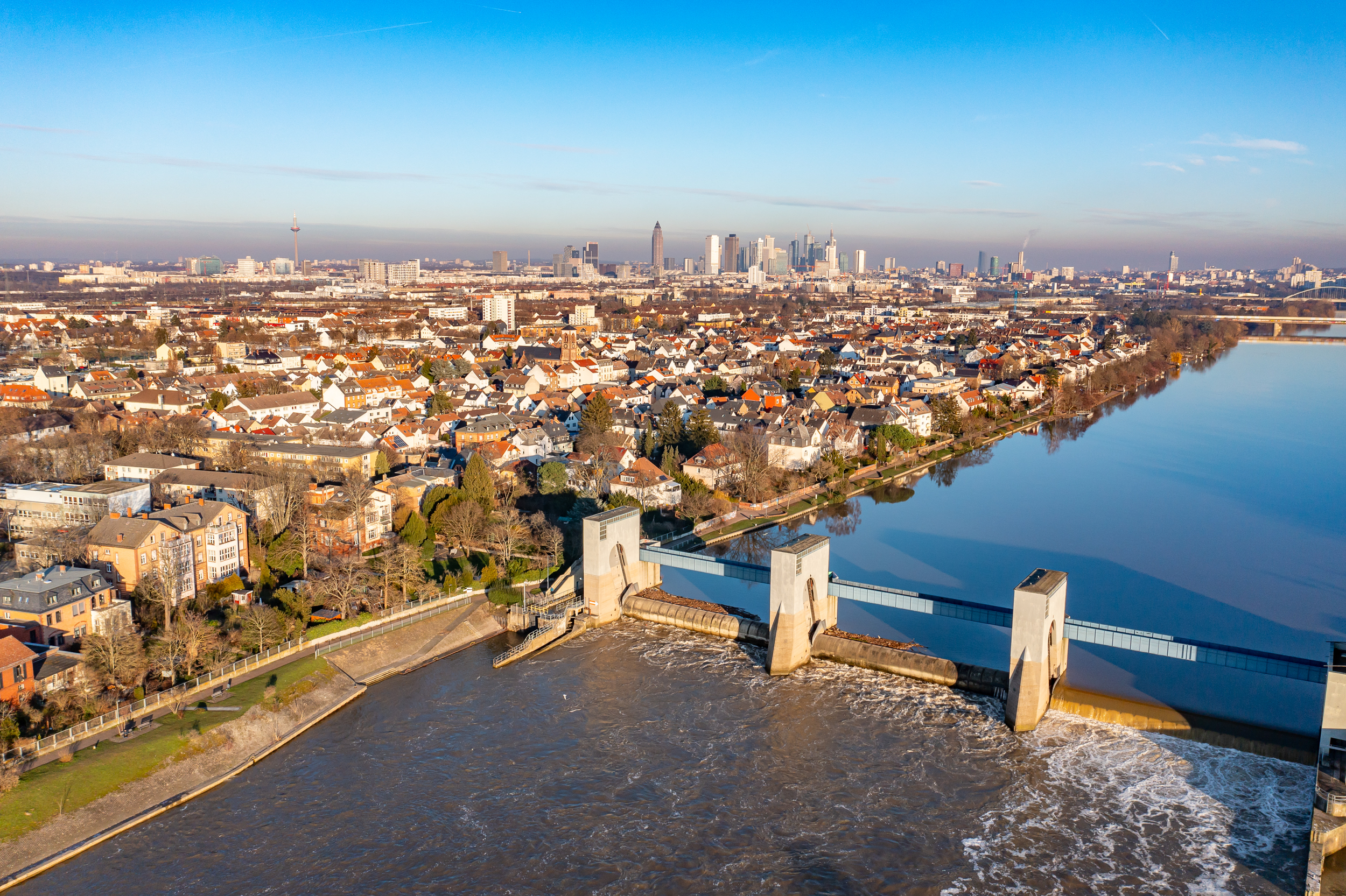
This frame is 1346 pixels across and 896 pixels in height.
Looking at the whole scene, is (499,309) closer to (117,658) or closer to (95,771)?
(117,658)

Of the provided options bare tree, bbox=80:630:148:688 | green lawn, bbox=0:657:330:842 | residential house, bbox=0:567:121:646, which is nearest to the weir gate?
green lawn, bbox=0:657:330:842

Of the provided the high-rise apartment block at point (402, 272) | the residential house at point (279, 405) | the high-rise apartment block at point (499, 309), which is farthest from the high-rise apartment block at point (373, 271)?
the residential house at point (279, 405)

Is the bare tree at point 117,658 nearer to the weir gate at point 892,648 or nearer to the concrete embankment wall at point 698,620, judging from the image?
the weir gate at point 892,648

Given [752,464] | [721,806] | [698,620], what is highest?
[752,464]

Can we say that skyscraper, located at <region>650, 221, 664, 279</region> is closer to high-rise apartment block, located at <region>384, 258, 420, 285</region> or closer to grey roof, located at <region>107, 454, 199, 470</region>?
high-rise apartment block, located at <region>384, 258, 420, 285</region>

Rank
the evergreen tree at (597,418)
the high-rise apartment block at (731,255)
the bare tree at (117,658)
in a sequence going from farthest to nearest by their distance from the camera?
the high-rise apartment block at (731,255) → the evergreen tree at (597,418) → the bare tree at (117,658)

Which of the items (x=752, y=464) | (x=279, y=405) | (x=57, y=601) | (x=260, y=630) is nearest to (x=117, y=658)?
(x=57, y=601)
